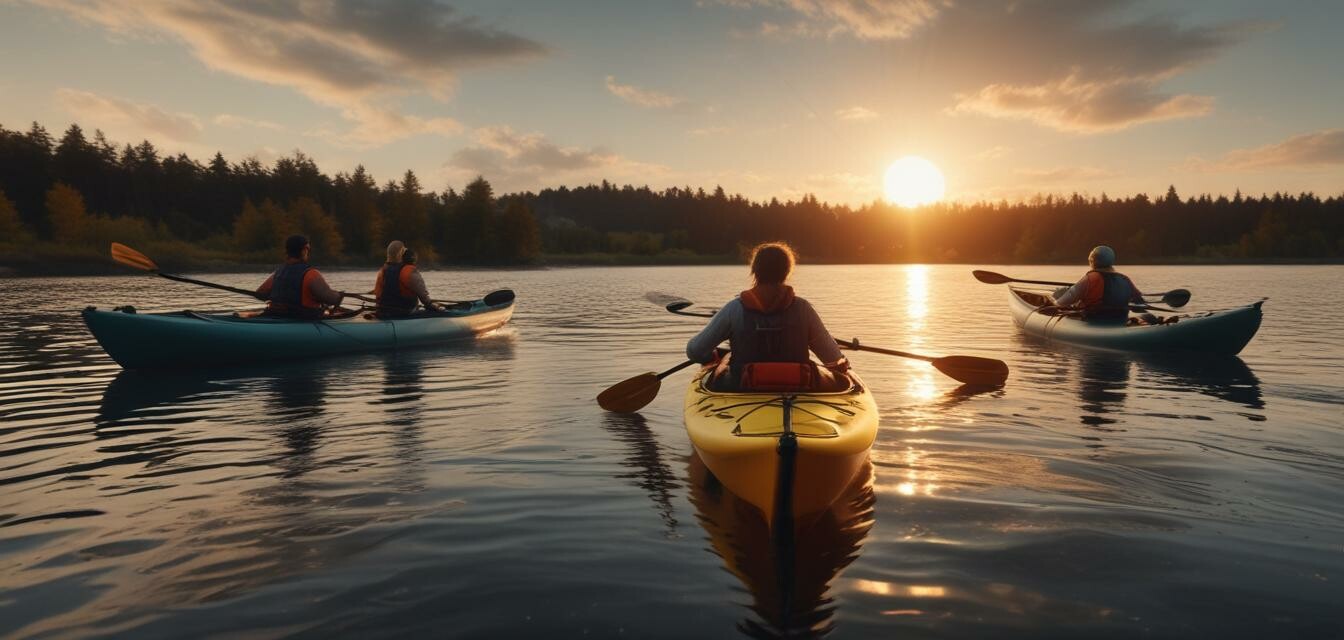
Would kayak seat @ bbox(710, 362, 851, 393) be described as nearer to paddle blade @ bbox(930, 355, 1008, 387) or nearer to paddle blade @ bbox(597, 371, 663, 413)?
paddle blade @ bbox(597, 371, 663, 413)

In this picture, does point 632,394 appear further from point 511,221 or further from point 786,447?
point 511,221

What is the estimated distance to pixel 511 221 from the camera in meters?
84.7

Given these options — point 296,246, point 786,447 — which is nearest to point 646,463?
point 786,447

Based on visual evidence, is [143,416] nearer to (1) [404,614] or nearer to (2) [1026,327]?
(1) [404,614]

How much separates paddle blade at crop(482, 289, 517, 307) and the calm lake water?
7148 mm

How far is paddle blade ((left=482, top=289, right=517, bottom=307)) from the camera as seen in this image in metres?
17.4

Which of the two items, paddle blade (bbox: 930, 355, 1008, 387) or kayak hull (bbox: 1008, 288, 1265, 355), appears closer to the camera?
paddle blade (bbox: 930, 355, 1008, 387)

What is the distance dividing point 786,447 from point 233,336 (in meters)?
11.3

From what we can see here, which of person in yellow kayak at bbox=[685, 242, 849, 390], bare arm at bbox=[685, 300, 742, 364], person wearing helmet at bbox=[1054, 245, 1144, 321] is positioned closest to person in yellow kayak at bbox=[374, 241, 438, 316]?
bare arm at bbox=[685, 300, 742, 364]

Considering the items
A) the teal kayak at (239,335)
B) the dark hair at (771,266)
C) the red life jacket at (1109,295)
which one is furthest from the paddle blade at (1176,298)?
the teal kayak at (239,335)

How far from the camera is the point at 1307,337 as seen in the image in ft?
54.0

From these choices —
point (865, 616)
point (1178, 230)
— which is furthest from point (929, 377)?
point (1178, 230)

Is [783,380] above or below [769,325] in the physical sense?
below

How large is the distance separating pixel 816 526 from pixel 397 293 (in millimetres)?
12573
